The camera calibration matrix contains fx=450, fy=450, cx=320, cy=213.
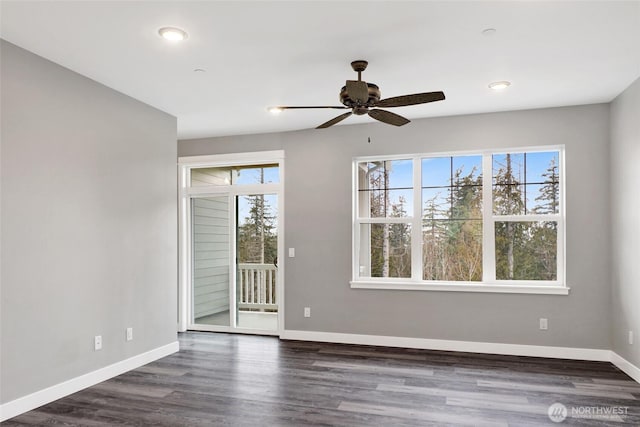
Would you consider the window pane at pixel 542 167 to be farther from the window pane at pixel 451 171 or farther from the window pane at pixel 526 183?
the window pane at pixel 451 171

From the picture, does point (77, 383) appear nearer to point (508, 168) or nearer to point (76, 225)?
point (76, 225)

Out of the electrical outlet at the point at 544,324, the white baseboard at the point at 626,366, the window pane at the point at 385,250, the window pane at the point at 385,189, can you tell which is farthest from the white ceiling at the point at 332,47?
the white baseboard at the point at 626,366

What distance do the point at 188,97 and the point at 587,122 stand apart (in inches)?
A: 158

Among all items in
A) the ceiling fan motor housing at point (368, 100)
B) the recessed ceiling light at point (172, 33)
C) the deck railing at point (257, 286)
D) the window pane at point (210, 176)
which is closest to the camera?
the recessed ceiling light at point (172, 33)

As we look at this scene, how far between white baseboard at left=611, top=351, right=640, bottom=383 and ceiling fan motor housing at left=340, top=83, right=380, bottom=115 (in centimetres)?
321

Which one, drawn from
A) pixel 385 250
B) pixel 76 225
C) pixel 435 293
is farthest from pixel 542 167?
pixel 76 225

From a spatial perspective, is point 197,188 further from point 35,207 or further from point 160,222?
point 35,207

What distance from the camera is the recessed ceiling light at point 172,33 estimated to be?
2.93 m

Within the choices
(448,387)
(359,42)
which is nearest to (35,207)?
(359,42)

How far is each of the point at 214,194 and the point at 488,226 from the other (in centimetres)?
349

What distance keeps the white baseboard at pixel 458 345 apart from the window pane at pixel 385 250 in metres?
0.75

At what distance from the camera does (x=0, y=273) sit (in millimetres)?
3039

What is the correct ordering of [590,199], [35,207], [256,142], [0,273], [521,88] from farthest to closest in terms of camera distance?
[256,142]
[590,199]
[521,88]
[35,207]
[0,273]

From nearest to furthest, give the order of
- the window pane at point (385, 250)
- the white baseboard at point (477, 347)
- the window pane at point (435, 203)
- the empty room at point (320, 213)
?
1. the empty room at point (320, 213)
2. the white baseboard at point (477, 347)
3. the window pane at point (435, 203)
4. the window pane at point (385, 250)
